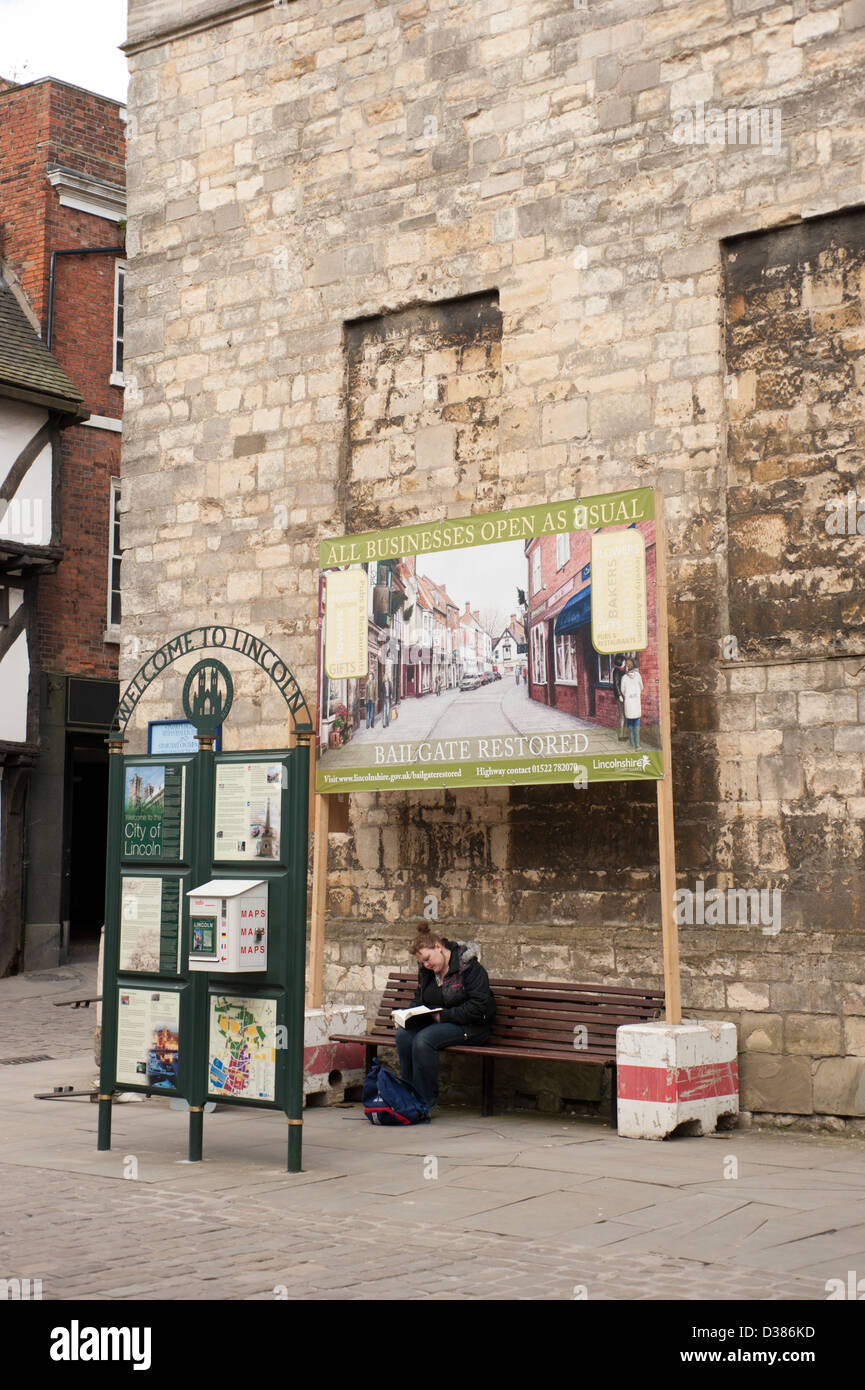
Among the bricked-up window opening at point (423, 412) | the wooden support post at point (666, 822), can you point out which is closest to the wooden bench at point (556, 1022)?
the wooden support post at point (666, 822)

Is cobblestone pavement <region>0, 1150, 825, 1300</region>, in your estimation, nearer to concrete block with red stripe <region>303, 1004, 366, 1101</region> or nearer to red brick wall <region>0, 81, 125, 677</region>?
concrete block with red stripe <region>303, 1004, 366, 1101</region>

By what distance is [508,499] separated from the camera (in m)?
10.6

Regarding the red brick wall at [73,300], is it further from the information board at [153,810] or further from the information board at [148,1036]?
the information board at [148,1036]

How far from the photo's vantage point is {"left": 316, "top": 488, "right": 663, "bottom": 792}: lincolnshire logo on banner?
912cm

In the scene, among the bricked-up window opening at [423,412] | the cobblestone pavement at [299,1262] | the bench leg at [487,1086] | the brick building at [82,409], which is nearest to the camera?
the cobblestone pavement at [299,1262]

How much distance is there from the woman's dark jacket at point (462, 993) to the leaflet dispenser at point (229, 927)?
2013 millimetres

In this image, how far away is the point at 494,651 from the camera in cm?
988

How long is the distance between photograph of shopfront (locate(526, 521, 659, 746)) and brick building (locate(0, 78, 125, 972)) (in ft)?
39.3

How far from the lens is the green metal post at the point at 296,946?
7738 mm

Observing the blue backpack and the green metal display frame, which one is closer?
the green metal display frame

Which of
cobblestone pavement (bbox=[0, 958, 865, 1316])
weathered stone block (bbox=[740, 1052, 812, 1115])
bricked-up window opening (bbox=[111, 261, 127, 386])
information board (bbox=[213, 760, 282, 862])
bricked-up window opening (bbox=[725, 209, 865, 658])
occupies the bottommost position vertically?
cobblestone pavement (bbox=[0, 958, 865, 1316])

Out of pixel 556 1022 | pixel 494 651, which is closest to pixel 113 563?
pixel 494 651

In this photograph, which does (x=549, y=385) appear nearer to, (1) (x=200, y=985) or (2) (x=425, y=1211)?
(1) (x=200, y=985)

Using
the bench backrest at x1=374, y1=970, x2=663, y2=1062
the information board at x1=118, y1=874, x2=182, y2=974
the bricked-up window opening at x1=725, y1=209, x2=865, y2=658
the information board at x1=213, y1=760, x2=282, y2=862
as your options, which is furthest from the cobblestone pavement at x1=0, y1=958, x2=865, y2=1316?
the bricked-up window opening at x1=725, y1=209, x2=865, y2=658
